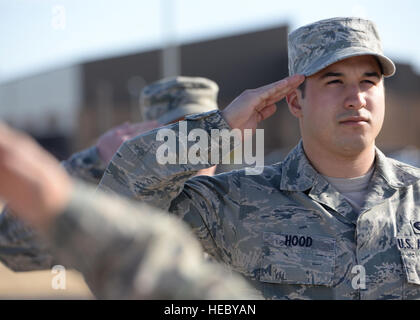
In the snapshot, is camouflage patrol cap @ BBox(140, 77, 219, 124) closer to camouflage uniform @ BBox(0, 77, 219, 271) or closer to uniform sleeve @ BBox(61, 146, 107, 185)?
camouflage uniform @ BBox(0, 77, 219, 271)

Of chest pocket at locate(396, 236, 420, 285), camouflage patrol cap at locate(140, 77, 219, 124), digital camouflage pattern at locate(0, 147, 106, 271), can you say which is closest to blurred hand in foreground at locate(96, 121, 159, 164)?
camouflage patrol cap at locate(140, 77, 219, 124)

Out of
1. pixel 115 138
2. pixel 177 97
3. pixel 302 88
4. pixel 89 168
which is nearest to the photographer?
pixel 302 88

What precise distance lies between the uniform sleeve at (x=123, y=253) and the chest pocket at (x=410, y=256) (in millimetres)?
1789

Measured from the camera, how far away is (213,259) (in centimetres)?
273

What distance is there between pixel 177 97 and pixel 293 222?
2010 mm

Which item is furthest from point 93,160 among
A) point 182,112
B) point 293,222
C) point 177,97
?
point 293,222

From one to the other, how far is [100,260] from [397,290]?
1.91 metres

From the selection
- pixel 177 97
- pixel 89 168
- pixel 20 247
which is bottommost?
pixel 20 247

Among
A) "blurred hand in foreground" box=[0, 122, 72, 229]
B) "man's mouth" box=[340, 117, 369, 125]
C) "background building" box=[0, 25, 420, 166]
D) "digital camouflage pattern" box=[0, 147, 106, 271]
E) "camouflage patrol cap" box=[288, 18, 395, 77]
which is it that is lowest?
"blurred hand in foreground" box=[0, 122, 72, 229]

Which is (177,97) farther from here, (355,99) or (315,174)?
(355,99)

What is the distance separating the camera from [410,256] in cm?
246

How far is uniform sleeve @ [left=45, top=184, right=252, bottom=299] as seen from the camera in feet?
2.64

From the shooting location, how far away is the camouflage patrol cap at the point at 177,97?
4.30 metres

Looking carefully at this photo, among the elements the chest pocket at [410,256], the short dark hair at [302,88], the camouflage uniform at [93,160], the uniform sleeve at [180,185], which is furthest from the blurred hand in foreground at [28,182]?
the camouflage uniform at [93,160]
